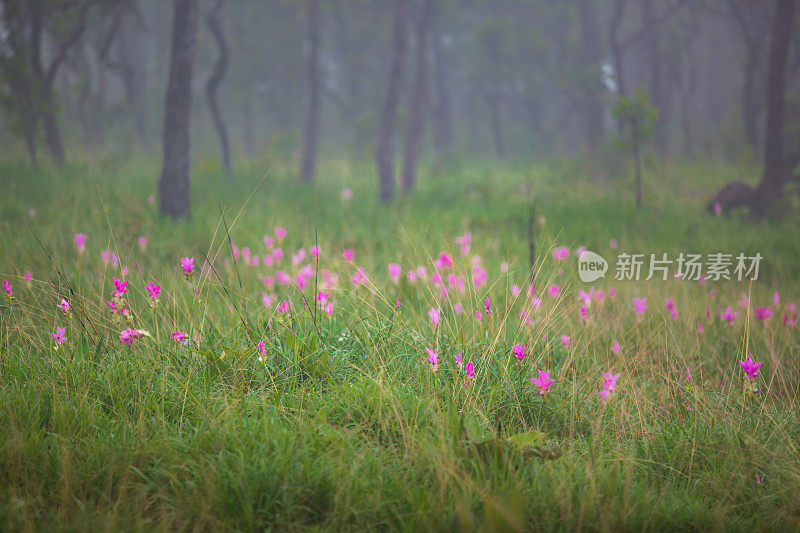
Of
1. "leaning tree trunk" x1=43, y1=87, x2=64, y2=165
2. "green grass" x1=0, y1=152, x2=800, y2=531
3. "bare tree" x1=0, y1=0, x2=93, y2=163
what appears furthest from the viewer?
"leaning tree trunk" x1=43, y1=87, x2=64, y2=165

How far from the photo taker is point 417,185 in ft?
39.5

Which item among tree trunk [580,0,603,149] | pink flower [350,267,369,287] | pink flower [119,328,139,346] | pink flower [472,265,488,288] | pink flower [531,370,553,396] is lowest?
pink flower [472,265,488,288]

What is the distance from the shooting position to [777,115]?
25.5ft

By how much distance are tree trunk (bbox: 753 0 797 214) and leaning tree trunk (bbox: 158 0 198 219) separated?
7.78 m

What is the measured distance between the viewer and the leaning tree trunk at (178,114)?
659cm

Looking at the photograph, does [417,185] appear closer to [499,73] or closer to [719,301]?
[719,301]

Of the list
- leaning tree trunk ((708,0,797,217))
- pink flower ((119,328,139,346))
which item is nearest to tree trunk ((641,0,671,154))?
leaning tree trunk ((708,0,797,217))

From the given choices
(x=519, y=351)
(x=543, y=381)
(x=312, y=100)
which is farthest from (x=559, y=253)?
(x=312, y=100)

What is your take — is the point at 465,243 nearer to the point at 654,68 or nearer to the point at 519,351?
the point at 519,351

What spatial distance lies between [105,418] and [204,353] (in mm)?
439

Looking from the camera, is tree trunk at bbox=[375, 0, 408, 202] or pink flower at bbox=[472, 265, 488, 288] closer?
pink flower at bbox=[472, 265, 488, 288]

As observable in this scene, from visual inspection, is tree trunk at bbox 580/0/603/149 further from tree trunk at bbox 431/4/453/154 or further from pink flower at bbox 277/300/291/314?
pink flower at bbox 277/300/291/314

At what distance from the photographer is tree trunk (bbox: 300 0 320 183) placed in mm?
11602

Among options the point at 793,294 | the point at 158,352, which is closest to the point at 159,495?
the point at 158,352
